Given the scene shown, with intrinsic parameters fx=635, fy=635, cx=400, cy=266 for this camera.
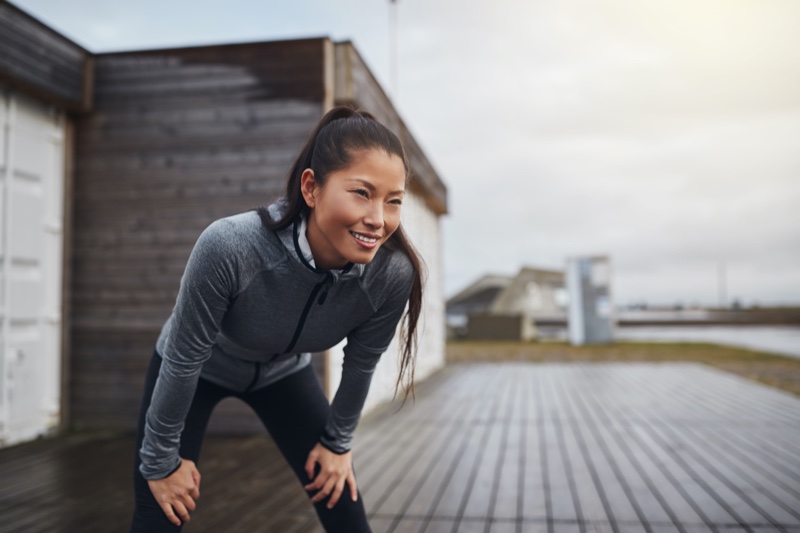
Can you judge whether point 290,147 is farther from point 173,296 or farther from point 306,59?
point 173,296

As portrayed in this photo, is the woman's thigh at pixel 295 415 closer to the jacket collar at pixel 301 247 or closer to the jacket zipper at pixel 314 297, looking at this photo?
the jacket zipper at pixel 314 297

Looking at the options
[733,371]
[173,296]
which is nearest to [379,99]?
[173,296]

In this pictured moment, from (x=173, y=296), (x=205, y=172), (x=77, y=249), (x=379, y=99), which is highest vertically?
(x=379, y=99)

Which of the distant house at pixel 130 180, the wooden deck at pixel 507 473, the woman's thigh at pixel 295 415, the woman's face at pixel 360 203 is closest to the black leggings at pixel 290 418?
the woman's thigh at pixel 295 415

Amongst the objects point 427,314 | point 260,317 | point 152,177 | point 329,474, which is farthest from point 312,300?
point 427,314

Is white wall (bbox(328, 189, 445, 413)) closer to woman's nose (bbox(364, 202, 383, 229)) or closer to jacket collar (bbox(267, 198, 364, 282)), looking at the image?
jacket collar (bbox(267, 198, 364, 282))

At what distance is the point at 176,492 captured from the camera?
142 cm

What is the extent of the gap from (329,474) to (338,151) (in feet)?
2.74

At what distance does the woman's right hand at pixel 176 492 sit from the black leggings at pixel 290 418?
153 millimetres

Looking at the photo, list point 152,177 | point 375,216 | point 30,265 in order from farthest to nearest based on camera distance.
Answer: point 152,177 → point 30,265 → point 375,216

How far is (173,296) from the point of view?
518 centimetres

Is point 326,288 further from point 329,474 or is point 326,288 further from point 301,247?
point 329,474

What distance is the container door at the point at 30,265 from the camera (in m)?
4.62

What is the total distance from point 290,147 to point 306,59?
0.69m
